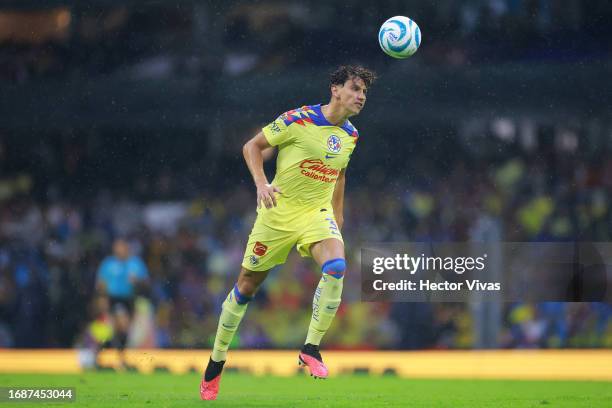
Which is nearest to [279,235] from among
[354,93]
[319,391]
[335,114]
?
[335,114]

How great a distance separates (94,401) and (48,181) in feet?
30.1

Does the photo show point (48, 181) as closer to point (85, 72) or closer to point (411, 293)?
point (85, 72)

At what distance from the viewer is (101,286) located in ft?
41.7

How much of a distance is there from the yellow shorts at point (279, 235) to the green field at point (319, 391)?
101cm

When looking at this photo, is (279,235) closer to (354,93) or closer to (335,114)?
(335,114)

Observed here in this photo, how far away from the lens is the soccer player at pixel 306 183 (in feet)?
24.7

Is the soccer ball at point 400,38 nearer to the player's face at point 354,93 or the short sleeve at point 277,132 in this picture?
the player's face at point 354,93

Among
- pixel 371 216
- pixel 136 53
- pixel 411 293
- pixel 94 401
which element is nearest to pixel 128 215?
pixel 136 53

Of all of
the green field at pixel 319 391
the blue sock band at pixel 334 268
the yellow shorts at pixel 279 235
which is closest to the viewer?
the blue sock band at pixel 334 268

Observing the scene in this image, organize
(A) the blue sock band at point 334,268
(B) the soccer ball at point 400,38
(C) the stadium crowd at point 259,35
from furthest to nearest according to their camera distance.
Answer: (C) the stadium crowd at point 259,35, (B) the soccer ball at point 400,38, (A) the blue sock band at point 334,268


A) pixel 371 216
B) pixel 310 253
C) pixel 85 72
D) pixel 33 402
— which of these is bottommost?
pixel 33 402

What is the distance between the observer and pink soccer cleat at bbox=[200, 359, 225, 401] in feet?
26.0

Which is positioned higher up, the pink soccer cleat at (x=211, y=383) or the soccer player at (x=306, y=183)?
the soccer player at (x=306, y=183)

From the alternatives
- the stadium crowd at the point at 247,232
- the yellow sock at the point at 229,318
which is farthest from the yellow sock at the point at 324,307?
the stadium crowd at the point at 247,232
